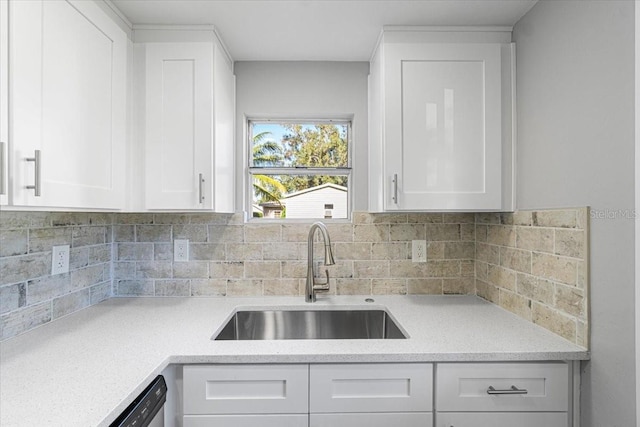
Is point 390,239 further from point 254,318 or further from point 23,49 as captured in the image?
point 23,49

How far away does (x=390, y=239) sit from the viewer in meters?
1.98

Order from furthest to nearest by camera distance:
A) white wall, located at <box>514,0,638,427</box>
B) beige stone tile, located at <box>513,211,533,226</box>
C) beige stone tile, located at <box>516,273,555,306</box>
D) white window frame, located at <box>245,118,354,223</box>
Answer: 1. white window frame, located at <box>245,118,354,223</box>
2. beige stone tile, located at <box>513,211,533,226</box>
3. beige stone tile, located at <box>516,273,555,306</box>
4. white wall, located at <box>514,0,638,427</box>

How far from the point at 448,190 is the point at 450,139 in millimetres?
236

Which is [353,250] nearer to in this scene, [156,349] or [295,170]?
[295,170]

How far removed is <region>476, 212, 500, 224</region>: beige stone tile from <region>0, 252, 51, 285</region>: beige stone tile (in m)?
2.09

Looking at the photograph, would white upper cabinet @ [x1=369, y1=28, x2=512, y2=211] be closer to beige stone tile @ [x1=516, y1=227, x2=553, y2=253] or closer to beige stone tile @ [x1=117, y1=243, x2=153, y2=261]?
beige stone tile @ [x1=516, y1=227, x2=553, y2=253]

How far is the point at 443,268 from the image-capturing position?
78.1 inches

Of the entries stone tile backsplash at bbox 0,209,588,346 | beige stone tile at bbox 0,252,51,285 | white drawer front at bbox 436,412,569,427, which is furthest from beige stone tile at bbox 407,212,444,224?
beige stone tile at bbox 0,252,51,285

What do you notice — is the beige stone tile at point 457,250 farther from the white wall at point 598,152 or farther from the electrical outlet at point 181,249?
the electrical outlet at point 181,249

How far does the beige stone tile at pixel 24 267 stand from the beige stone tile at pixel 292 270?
3.52 ft

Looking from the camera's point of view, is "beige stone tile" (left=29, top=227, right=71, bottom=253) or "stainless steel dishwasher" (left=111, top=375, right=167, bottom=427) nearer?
"stainless steel dishwasher" (left=111, top=375, right=167, bottom=427)

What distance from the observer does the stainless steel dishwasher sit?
0.91 metres

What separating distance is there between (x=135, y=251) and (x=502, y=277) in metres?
1.95

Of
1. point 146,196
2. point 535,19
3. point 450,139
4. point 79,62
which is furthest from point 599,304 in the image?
point 79,62
